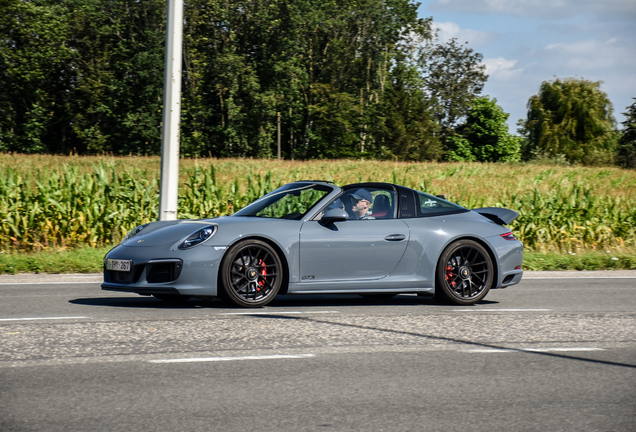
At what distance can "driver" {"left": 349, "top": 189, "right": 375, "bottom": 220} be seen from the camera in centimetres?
837

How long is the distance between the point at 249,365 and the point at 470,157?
84.3m

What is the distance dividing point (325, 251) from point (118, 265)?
218cm

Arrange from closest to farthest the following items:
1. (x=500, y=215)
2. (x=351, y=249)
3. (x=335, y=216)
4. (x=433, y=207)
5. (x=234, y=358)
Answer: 1. (x=234, y=358)
2. (x=335, y=216)
3. (x=351, y=249)
4. (x=433, y=207)
5. (x=500, y=215)

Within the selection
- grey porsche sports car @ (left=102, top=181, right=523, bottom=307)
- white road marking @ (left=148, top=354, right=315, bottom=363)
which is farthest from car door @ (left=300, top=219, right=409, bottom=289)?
white road marking @ (left=148, top=354, right=315, bottom=363)

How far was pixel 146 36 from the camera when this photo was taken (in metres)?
59.5

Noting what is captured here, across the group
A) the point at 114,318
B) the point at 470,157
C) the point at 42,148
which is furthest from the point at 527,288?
the point at 470,157

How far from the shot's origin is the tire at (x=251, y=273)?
7.59 metres

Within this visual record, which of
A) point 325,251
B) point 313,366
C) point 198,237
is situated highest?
point 198,237

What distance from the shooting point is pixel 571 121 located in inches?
3142

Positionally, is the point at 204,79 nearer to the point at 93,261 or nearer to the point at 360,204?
the point at 93,261

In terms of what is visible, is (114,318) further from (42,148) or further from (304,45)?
(304,45)

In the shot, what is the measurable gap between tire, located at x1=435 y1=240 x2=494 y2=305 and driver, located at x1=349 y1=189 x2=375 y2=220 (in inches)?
39.9

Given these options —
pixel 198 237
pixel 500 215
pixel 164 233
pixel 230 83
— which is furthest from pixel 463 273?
pixel 230 83

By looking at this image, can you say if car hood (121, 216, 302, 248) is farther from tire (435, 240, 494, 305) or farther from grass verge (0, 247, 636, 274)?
grass verge (0, 247, 636, 274)
